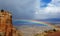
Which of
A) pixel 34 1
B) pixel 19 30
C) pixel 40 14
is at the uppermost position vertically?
pixel 34 1

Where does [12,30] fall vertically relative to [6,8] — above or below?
below

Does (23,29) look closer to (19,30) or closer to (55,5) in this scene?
(19,30)

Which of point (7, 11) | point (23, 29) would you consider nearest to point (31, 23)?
point (23, 29)

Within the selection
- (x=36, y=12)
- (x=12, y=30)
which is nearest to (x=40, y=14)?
(x=36, y=12)

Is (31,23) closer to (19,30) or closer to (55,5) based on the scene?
(19,30)

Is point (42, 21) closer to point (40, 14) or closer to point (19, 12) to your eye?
point (40, 14)

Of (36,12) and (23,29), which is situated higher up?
(36,12)
